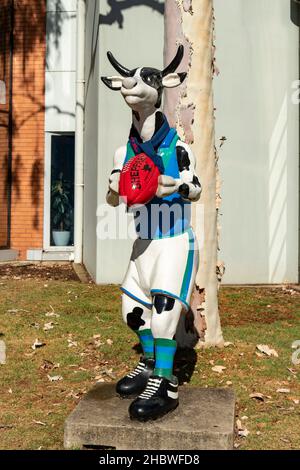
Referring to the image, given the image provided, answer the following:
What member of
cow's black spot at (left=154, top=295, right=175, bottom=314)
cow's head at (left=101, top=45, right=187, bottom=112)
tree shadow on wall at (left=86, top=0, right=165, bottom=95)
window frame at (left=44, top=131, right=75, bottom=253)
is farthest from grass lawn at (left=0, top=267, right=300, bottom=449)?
window frame at (left=44, top=131, right=75, bottom=253)

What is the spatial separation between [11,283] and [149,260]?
551 cm

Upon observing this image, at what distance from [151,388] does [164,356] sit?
8.1 inches

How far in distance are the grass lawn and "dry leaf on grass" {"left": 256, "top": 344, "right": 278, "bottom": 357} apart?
0.16 ft

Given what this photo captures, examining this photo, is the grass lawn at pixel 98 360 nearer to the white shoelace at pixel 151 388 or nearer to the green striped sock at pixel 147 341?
the white shoelace at pixel 151 388

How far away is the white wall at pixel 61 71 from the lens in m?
12.1

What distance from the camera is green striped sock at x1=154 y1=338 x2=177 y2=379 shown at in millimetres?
3397

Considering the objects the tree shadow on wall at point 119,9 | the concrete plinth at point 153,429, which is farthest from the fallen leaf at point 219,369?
the tree shadow on wall at point 119,9

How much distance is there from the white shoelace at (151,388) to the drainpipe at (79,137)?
25.7 ft

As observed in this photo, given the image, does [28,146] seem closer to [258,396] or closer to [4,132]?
[4,132]

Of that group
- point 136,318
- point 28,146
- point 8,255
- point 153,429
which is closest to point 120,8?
point 28,146

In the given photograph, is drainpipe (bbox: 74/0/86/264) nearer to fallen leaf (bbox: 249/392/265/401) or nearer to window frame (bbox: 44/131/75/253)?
window frame (bbox: 44/131/75/253)

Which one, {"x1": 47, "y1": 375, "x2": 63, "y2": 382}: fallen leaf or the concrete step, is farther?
the concrete step

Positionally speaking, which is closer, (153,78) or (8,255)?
(153,78)

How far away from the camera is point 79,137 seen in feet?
36.7
